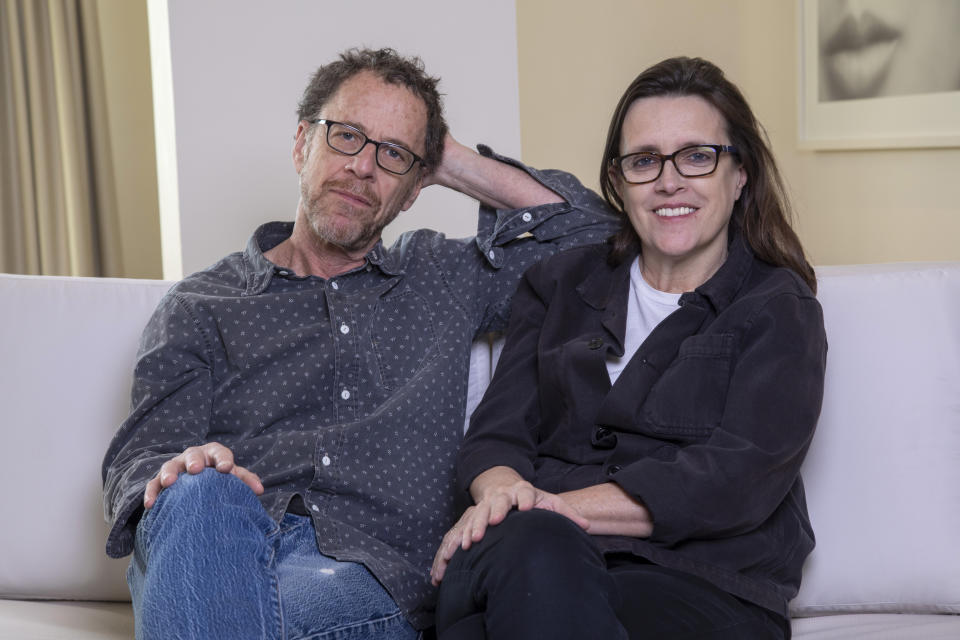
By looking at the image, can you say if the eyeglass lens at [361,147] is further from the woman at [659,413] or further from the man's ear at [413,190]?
the woman at [659,413]

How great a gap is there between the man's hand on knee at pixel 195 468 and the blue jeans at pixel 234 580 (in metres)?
0.01

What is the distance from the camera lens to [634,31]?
14.4 feet

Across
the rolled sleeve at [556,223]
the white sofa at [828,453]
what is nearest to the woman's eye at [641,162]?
the rolled sleeve at [556,223]

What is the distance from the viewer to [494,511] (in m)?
1.39

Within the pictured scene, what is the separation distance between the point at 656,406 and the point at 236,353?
2.32ft

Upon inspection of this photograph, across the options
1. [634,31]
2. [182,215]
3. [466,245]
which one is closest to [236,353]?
[466,245]

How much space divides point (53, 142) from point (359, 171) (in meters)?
2.38

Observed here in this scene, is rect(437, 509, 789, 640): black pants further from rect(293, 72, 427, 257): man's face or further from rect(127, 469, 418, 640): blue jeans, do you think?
rect(293, 72, 427, 257): man's face

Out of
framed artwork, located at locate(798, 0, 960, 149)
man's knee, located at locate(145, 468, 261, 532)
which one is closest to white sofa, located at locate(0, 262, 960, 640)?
man's knee, located at locate(145, 468, 261, 532)

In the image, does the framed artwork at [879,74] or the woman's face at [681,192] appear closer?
the woman's face at [681,192]

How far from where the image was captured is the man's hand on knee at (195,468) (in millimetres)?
1411

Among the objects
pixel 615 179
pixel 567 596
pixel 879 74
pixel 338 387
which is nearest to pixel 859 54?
pixel 879 74

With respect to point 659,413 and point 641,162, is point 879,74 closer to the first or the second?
point 641,162

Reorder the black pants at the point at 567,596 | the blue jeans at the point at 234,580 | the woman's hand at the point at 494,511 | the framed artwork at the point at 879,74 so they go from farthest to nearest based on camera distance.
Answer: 1. the framed artwork at the point at 879,74
2. the woman's hand at the point at 494,511
3. the blue jeans at the point at 234,580
4. the black pants at the point at 567,596
